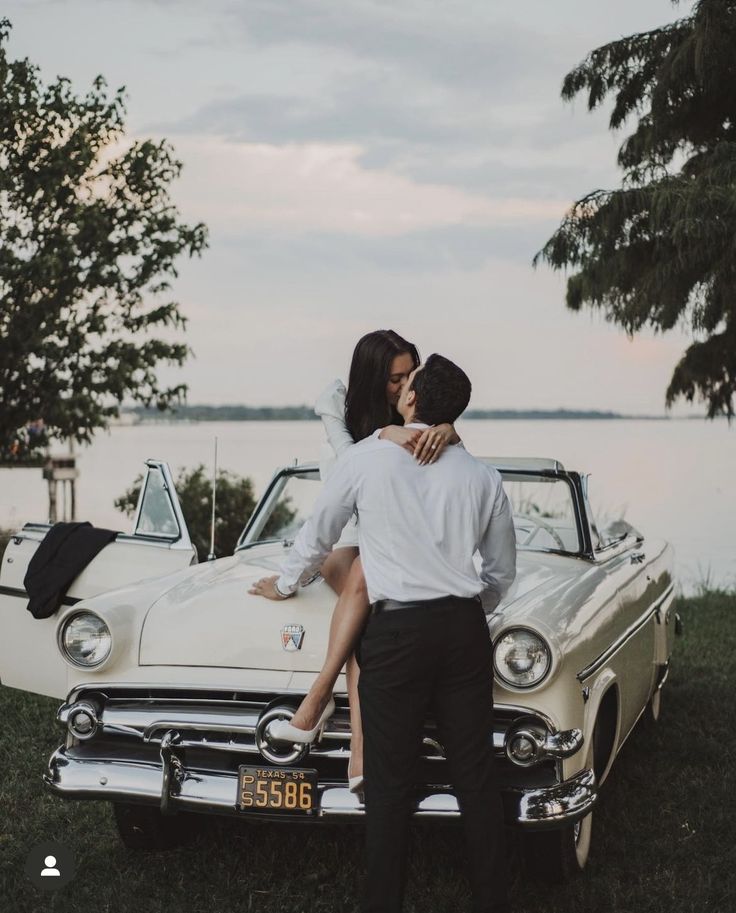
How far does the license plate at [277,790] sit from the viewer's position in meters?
3.62

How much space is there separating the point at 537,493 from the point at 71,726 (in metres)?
3.68

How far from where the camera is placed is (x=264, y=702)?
3865 mm

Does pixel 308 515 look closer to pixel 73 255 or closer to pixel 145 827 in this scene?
pixel 145 827

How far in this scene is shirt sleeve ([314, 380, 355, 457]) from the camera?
439 centimetres

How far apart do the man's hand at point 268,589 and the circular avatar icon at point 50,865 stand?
4.22 ft

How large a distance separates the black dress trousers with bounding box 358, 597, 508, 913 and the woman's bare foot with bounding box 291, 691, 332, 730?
34cm

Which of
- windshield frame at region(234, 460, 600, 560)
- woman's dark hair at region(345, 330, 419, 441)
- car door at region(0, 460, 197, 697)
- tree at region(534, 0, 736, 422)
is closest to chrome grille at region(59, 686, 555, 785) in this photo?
car door at region(0, 460, 197, 697)

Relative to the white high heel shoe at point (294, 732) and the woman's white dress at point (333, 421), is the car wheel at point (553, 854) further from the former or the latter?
the woman's white dress at point (333, 421)

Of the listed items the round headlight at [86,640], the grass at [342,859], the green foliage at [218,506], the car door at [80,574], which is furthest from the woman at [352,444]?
the green foliage at [218,506]

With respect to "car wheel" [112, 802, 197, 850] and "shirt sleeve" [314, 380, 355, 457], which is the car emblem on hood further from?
"car wheel" [112, 802, 197, 850]

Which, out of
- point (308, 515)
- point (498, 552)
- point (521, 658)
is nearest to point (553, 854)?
point (521, 658)

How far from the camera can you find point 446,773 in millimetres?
3695

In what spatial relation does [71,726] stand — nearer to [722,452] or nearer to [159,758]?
Result: [159,758]

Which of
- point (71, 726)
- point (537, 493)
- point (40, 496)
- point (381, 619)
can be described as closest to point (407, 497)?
point (381, 619)
